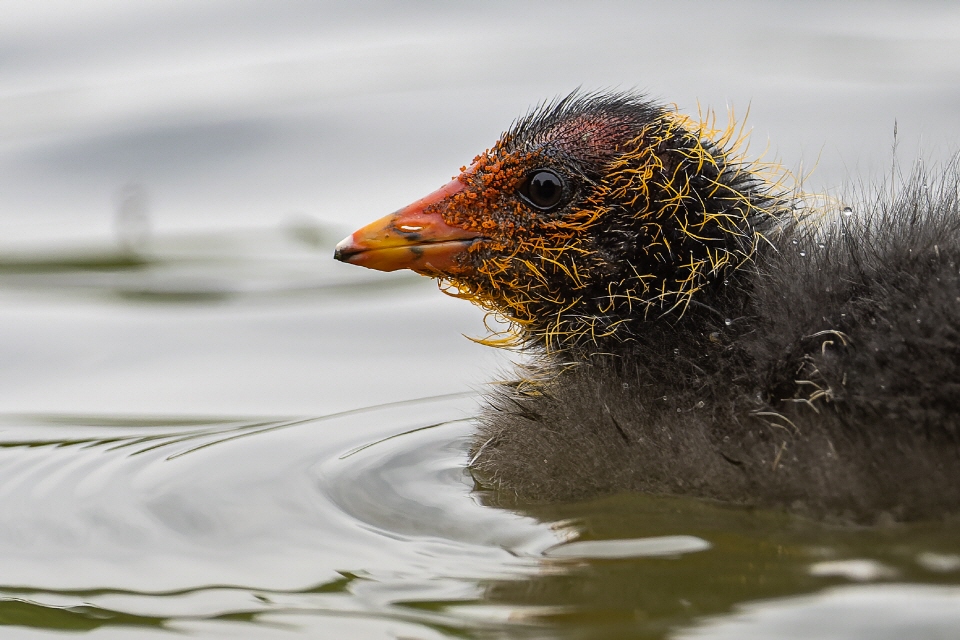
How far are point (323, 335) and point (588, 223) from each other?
7.44 feet

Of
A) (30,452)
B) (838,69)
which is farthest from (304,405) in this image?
(838,69)

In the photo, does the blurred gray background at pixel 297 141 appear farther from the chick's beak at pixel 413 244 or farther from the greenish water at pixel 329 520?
the chick's beak at pixel 413 244

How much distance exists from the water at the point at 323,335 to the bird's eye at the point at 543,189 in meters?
0.89

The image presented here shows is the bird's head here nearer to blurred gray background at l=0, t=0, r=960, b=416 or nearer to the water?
the water

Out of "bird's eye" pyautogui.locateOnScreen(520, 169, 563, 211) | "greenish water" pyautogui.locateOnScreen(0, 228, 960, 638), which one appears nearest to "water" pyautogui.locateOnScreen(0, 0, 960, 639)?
"greenish water" pyautogui.locateOnScreen(0, 228, 960, 638)

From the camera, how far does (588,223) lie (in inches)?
160

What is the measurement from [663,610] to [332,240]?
4.29 metres

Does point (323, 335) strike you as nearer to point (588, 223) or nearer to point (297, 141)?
point (588, 223)

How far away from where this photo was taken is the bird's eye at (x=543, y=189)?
4141mm

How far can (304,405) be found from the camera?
5.31 metres

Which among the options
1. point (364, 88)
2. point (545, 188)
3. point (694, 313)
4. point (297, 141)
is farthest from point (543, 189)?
point (364, 88)

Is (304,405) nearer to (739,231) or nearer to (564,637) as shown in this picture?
(739,231)

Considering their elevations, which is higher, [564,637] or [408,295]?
[408,295]

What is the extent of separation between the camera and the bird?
11.0ft
